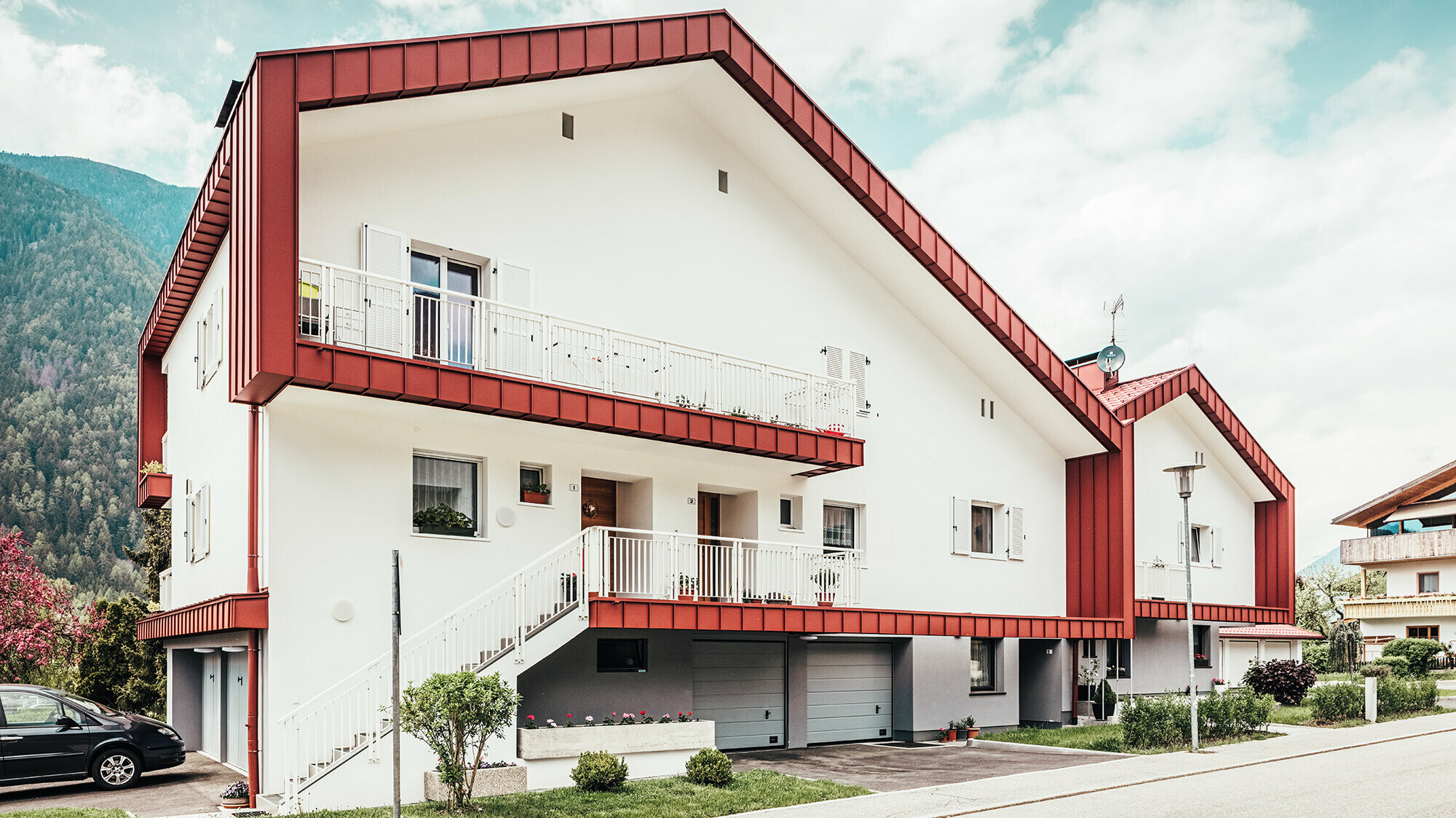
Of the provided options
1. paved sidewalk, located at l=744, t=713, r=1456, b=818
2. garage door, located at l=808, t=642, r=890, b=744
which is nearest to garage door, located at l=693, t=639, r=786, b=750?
garage door, located at l=808, t=642, r=890, b=744

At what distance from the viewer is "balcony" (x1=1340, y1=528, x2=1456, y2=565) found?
4728 cm

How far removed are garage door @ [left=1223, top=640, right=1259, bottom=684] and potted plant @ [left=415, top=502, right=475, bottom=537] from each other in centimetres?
2433

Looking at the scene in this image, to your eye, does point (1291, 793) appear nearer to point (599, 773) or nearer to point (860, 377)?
point (599, 773)

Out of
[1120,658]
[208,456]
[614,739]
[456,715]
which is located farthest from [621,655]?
[1120,658]

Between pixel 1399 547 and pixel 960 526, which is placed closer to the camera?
pixel 960 526

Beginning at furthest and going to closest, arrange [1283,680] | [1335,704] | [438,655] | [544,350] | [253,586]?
[1283,680], [1335,704], [544,350], [438,655], [253,586]

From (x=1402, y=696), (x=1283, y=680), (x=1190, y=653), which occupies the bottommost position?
(x=1283, y=680)

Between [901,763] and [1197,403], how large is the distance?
15388 millimetres

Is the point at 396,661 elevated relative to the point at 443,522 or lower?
lower

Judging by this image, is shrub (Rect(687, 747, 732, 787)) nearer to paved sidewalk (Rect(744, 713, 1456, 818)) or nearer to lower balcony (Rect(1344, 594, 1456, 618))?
paved sidewalk (Rect(744, 713, 1456, 818))

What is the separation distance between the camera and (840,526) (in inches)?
870

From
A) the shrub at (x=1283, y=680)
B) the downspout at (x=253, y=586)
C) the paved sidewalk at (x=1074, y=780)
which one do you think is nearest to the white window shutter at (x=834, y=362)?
the paved sidewalk at (x=1074, y=780)

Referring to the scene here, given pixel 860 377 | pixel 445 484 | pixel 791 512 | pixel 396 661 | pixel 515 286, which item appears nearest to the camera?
pixel 396 661

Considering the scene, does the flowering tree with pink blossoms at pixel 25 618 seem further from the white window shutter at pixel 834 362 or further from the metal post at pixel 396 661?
the metal post at pixel 396 661
